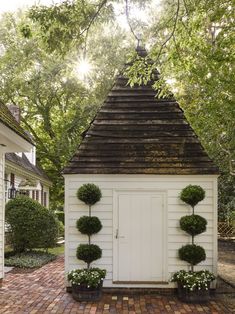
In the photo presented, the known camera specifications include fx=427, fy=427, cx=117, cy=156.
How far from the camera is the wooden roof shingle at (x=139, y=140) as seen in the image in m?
9.33

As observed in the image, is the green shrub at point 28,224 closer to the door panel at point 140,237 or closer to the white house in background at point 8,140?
the white house in background at point 8,140

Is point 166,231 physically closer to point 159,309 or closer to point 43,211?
point 159,309

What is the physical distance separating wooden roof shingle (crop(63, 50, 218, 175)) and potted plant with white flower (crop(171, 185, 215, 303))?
578mm

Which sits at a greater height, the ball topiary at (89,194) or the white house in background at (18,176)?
the white house in background at (18,176)

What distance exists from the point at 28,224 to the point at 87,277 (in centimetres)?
688

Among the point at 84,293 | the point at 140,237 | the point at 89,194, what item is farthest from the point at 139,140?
the point at 84,293

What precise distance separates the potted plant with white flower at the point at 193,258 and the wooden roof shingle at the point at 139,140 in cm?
58

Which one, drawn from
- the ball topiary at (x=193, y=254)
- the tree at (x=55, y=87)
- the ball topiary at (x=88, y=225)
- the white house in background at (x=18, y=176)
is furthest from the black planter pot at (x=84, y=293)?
the tree at (x=55, y=87)

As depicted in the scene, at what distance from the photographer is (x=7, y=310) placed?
7707 millimetres

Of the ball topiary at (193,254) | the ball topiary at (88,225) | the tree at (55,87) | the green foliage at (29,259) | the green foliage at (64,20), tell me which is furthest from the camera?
the tree at (55,87)

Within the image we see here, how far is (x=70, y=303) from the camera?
8.29m

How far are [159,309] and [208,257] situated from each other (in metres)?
1.82

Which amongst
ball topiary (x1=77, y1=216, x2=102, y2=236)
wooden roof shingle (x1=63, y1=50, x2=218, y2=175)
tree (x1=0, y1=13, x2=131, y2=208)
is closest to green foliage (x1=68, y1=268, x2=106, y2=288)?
ball topiary (x1=77, y1=216, x2=102, y2=236)

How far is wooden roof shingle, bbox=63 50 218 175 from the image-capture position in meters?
9.33
